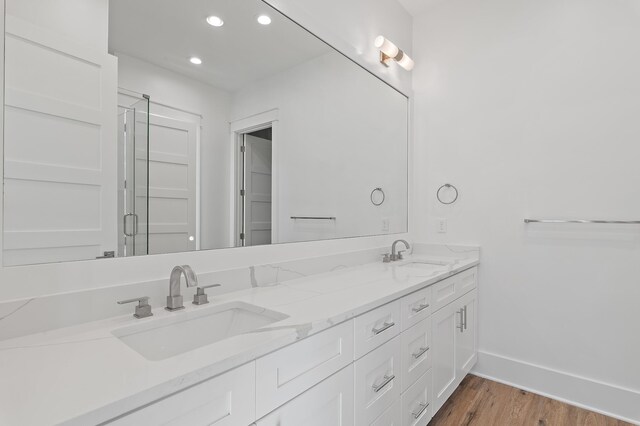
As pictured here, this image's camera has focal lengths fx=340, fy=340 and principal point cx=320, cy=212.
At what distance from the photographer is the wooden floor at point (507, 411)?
183 centimetres

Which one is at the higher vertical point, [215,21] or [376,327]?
A: [215,21]

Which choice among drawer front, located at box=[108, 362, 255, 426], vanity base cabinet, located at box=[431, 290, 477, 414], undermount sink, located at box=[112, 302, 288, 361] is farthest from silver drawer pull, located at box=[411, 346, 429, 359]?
drawer front, located at box=[108, 362, 255, 426]

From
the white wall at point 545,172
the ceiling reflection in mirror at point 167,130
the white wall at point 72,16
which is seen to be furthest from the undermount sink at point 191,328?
the white wall at point 545,172

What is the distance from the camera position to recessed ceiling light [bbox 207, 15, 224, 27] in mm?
1337

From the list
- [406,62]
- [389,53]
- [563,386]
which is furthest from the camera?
[406,62]

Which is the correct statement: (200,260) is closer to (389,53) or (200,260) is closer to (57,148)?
(57,148)

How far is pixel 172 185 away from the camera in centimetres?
122

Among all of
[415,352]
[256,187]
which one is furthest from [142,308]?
[415,352]

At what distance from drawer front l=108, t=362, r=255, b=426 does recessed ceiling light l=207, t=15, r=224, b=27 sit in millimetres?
1260

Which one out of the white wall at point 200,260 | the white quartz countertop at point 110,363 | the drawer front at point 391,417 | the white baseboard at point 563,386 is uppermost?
the white wall at point 200,260

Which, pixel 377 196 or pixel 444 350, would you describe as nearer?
pixel 444 350

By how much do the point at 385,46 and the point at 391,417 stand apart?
6.89 ft

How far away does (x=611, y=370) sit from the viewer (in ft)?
6.31

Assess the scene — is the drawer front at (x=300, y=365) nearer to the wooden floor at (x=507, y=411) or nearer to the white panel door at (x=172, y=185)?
the white panel door at (x=172, y=185)
